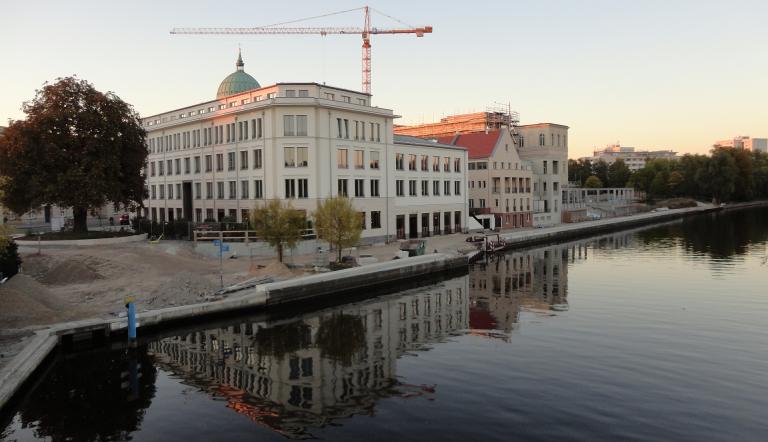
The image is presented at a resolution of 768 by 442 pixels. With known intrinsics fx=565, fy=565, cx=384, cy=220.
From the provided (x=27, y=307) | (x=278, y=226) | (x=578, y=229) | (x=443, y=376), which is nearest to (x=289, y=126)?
(x=278, y=226)

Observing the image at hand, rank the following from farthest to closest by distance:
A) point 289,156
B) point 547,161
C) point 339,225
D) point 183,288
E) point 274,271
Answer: point 547,161, point 289,156, point 339,225, point 274,271, point 183,288

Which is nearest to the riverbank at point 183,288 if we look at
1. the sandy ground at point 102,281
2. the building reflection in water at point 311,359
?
the sandy ground at point 102,281

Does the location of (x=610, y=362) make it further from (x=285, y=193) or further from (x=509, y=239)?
(x=509, y=239)

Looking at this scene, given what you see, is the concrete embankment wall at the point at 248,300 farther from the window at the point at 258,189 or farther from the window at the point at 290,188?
the window at the point at 258,189

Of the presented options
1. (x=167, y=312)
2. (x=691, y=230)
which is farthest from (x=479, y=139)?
(x=167, y=312)

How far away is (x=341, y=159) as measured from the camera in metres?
60.5

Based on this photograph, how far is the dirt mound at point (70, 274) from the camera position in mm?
38938

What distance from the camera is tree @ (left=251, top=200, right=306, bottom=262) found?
4431 centimetres

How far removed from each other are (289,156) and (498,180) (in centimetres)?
4080

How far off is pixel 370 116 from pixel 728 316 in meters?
41.6

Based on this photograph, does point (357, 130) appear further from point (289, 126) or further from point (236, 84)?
point (236, 84)

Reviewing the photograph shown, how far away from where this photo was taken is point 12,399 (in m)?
20.3

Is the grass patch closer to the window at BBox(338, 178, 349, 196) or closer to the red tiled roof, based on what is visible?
the window at BBox(338, 178, 349, 196)

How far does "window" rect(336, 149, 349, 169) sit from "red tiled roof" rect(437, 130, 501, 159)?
32.7 metres
